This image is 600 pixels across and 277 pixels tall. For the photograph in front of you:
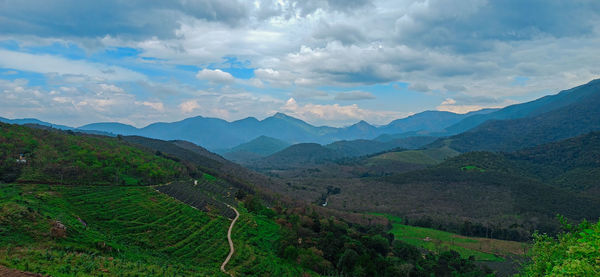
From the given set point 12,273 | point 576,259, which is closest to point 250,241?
point 12,273

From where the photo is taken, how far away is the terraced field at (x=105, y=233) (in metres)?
31.8

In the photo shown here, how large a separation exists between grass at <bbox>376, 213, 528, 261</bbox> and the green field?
203 ft

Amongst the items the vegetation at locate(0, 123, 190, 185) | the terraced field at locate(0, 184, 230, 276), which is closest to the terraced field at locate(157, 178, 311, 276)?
the terraced field at locate(0, 184, 230, 276)

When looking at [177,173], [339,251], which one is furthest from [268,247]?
[177,173]

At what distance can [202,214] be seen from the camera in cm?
6631

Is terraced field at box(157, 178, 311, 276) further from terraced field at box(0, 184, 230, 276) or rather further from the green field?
terraced field at box(0, 184, 230, 276)

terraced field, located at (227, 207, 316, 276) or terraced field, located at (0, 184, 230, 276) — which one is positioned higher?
terraced field, located at (0, 184, 230, 276)

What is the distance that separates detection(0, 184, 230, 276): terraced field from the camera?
31.8 metres

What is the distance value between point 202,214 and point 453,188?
499 feet

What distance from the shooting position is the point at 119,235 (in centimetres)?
4947

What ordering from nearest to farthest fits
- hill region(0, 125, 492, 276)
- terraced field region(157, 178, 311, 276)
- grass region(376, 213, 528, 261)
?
1. hill region(0, 125, 492, 276)
2. terraced field region(157, 178, 311, 276)
3. grass region(376, 213, 528, 261)

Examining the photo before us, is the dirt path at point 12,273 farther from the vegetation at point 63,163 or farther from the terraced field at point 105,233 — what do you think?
the vegetation at point 63,163

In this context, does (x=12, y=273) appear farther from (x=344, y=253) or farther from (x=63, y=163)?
(x=63, y=163)

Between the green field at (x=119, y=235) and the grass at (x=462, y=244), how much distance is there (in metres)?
61.8
